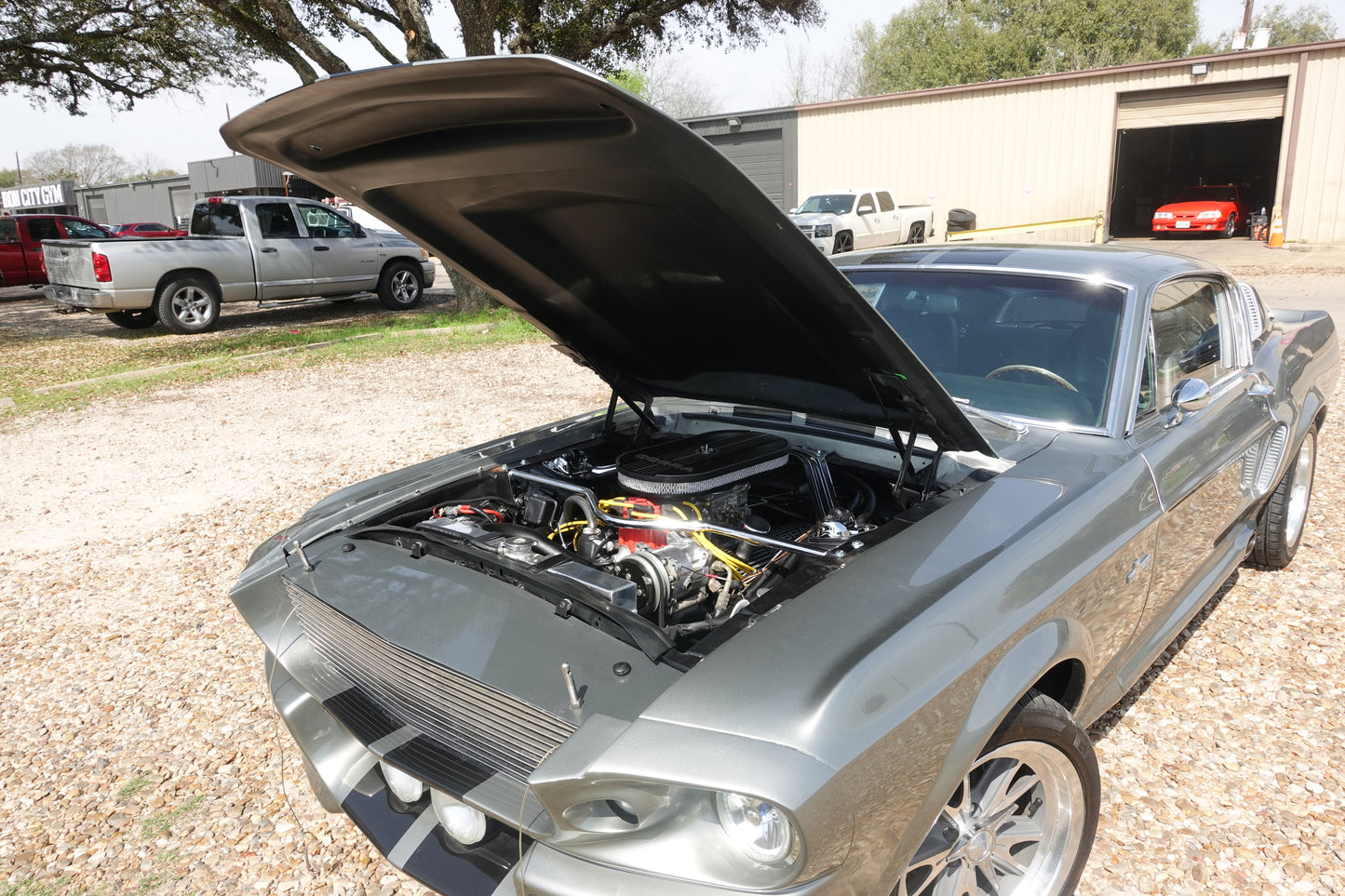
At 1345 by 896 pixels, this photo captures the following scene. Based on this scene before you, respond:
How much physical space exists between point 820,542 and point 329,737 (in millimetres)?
1377

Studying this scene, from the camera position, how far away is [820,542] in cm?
222

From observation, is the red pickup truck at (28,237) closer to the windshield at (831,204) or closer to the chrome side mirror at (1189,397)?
the windshield at (831,204)

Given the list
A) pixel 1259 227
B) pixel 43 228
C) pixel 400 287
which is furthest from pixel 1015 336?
pixel 1259 227

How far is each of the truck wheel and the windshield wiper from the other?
12.5 meters

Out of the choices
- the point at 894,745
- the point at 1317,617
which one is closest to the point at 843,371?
the point at 894,745

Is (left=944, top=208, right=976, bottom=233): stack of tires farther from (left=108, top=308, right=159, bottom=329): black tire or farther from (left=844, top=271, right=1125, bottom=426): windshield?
(left=844, top=271, right=1125, bottom=426): windshield

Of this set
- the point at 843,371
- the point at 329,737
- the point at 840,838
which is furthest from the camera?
the point at 843,371

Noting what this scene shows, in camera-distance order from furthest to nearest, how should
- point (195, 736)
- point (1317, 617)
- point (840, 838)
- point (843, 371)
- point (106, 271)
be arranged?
point (106, 271), point (1317, 617), point (195, 736), point (843, 371), point (840, 838)

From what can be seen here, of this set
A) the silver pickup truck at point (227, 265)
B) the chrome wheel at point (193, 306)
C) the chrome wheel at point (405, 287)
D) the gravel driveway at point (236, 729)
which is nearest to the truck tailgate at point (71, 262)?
the silver pickup truck at point (227, 265)

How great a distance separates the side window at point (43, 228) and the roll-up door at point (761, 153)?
1646 centimetres

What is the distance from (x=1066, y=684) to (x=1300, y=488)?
2.71 meters

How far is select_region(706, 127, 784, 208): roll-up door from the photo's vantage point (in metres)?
25.0

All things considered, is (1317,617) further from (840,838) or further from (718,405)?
(840,838)

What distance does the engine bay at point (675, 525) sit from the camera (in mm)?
2092
